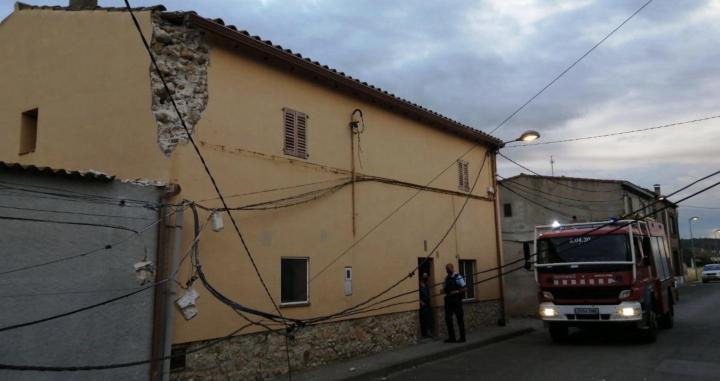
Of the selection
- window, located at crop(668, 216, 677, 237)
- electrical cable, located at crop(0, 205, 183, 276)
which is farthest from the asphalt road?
window, located at crop(668, 216, 677, 237)

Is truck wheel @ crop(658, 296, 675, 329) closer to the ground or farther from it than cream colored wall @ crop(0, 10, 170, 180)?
closer to the ground

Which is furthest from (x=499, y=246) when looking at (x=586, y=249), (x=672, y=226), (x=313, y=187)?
(x=672, y=226)

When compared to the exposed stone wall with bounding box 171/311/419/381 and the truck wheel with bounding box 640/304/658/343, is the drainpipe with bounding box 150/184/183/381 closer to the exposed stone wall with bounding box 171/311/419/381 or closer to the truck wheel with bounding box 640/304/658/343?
the exposed stone wall with bounding box 171/311/419/381

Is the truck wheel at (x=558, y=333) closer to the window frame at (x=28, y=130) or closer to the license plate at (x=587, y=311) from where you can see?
the license plate at (x=587, y=311)

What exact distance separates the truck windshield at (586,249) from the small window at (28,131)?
34.4 ft

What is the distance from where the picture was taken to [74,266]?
699 cm

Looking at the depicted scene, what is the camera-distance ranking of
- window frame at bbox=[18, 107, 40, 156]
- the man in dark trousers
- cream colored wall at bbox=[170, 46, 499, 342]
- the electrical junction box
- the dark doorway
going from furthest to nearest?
the dark doorway, the man in dark trousers, the electrical junction box, window frame at bbox=[18, 107, 40, 156], cream colored wall at bbox=[170, 46, 499, 342]

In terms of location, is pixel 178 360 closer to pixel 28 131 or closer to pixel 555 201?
pixel 28 131

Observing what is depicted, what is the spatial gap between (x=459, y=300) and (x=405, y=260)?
62.1 inches

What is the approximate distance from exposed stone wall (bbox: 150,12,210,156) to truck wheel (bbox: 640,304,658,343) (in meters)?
10.4

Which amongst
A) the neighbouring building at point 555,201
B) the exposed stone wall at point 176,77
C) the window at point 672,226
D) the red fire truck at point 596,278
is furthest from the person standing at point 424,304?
the window at point 672,226

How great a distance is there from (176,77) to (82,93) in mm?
1895

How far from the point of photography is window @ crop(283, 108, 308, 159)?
34.4 feet

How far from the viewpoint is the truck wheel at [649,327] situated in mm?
12648
